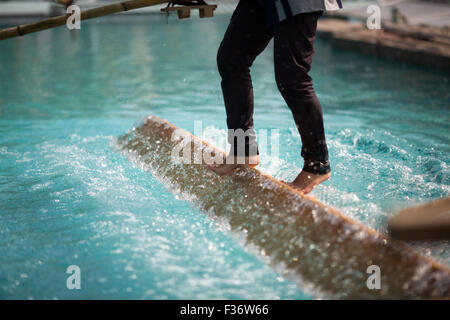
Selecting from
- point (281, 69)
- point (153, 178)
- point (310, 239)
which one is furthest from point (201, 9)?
point (310, 239)

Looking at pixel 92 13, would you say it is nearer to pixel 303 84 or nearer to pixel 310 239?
pixel 303 84

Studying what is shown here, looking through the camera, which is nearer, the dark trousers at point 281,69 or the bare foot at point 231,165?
the dark trousers at point 281,69

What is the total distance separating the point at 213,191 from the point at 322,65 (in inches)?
276

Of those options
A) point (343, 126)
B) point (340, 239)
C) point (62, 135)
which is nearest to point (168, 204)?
point (340, 239)

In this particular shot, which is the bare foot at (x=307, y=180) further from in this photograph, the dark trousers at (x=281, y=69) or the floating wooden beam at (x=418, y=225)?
the floating wooden beam at (x=418, y=225)

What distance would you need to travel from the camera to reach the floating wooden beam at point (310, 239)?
1.82 meters

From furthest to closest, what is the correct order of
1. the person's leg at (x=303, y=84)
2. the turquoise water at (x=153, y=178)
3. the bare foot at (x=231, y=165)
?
the bare foot at (x=231, y=165), the person's leg at (x=303, y=84), the turquoise water at (x=153, y=178)

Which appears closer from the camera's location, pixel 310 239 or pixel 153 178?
pixel 310 239

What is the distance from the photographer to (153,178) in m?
3.30

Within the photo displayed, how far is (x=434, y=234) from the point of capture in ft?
5.81

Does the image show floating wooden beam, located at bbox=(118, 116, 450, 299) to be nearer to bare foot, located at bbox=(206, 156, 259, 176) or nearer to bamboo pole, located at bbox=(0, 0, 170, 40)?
bare foot, located at bbox=(206, 156, 259, 176)

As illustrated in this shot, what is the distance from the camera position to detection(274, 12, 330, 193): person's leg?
7.58 feet

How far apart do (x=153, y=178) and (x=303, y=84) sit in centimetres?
141

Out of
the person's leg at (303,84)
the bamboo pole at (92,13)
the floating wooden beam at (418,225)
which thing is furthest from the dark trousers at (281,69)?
the floating wooden beam at (418,225)
